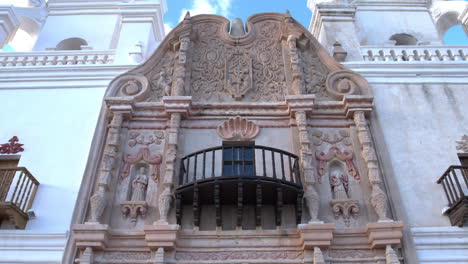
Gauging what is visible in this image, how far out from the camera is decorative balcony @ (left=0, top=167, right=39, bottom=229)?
7.73 meters

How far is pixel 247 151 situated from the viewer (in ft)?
30.0

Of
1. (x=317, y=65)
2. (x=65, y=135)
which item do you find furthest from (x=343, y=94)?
(x=65, y=135)

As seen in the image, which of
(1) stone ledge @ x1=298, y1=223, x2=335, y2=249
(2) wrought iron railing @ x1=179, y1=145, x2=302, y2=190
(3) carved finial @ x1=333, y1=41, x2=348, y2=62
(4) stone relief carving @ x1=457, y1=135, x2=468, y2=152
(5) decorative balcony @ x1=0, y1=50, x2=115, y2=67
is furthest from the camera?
(5) decorative balcony @ x1=0, y1=50, x2=115, y2=67

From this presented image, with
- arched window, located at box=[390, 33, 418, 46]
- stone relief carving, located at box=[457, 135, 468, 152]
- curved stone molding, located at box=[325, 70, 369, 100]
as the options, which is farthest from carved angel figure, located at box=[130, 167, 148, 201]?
arched window, located at box=[390, 33, 418, 46]

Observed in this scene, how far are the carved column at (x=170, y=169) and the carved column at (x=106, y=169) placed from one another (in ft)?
3.74

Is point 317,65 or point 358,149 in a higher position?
point 317,65

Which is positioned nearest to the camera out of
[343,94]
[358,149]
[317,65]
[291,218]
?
[291,218]

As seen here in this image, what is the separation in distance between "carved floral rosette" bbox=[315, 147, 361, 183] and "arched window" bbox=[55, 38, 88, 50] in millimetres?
8792

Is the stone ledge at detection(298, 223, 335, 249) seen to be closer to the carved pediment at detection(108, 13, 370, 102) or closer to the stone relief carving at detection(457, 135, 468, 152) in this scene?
the carved pediment at detection(108, 13, 370, 102)

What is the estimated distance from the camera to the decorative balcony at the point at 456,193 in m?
7.58

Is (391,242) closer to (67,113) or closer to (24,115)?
(67,113)

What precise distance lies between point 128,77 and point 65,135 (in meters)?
2.07

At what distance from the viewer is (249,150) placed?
9102mm

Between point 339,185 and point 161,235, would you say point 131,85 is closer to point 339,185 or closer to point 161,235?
point 161,235
